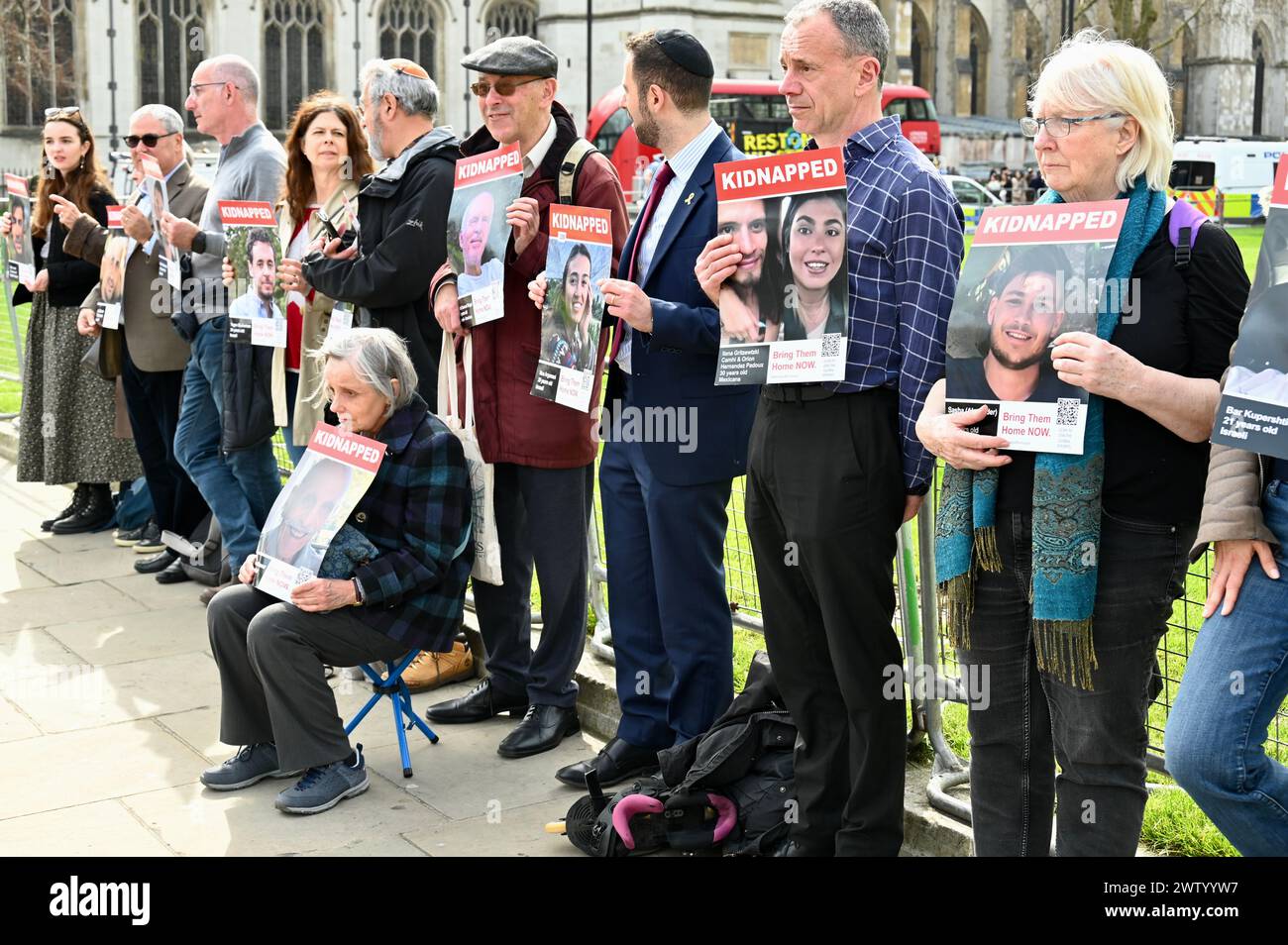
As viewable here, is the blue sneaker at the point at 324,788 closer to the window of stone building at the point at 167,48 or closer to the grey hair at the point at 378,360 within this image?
Answer: the grey hair at the point at 378,360

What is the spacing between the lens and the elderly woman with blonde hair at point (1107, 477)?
314cm

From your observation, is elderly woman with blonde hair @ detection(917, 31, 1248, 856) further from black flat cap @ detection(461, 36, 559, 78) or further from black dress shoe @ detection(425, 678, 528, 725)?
black dress shoe @ detection(425, 678, 528, 725)

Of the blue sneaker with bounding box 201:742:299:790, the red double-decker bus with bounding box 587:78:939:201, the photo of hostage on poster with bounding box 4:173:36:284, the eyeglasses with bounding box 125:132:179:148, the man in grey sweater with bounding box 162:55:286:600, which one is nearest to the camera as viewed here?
the blue sneaker with bounding box 201:742:299:790

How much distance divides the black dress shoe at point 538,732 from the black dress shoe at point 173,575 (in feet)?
9.75

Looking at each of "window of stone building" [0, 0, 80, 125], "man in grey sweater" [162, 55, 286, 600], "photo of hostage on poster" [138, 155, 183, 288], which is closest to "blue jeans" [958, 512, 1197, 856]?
"man in grey sweater" [162, 55, 286, 600]

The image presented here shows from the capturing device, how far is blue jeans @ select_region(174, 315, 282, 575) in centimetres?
709

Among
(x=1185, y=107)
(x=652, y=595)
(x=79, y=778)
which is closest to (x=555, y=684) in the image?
(x=652, y=595)

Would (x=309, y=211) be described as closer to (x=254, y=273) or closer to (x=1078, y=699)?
(x=254, y=273)

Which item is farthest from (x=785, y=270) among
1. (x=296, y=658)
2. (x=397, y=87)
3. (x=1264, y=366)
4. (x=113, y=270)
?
(x=113, y=270)

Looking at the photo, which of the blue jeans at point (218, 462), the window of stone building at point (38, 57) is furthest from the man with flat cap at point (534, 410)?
the window of stone building at point (38, 57)

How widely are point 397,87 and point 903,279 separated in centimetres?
272

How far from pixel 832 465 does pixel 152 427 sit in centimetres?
533

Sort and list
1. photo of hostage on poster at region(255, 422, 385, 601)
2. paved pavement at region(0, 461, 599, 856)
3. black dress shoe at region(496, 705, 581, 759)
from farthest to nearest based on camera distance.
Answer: black dress shoe at region(496, 705, 581, 759) → photo of hostage on poster at region(255, 422, 385, 601) → paved pavement at region(0, 461, 599, 856)

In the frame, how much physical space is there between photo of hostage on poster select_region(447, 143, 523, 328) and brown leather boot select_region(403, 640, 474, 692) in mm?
1509
